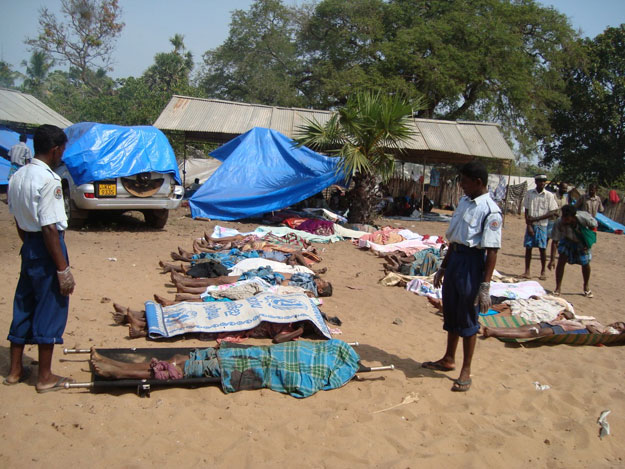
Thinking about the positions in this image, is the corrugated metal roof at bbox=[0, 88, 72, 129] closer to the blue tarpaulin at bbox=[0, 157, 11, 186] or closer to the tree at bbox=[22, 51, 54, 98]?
the blue tarpaulin at bbox=[0, 157, 11, 186]

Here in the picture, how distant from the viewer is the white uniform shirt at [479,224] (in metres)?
3.67

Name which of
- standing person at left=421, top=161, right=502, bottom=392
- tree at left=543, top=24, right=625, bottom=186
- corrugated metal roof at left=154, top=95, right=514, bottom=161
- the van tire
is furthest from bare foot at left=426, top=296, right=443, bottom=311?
tree at left=543, top=24, right=625, bottom=186

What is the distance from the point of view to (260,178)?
13.0 metres

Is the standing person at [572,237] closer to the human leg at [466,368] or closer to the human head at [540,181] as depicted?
the human head at [540,181]

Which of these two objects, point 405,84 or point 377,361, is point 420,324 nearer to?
point 377,361

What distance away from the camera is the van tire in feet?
33.1

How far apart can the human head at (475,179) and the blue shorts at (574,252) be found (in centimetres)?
411

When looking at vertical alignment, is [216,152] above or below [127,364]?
above

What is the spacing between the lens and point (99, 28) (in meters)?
32.6

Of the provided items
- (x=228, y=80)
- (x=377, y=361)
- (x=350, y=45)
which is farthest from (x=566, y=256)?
(x=228, y=80)

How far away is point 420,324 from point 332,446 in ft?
9.10

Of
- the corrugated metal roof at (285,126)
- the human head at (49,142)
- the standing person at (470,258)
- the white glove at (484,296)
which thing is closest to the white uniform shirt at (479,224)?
the standing person at (470,258)

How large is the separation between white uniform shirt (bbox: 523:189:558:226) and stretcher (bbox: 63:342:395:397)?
497cm

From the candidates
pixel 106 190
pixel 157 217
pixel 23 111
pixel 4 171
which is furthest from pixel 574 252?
pixel 23 111
